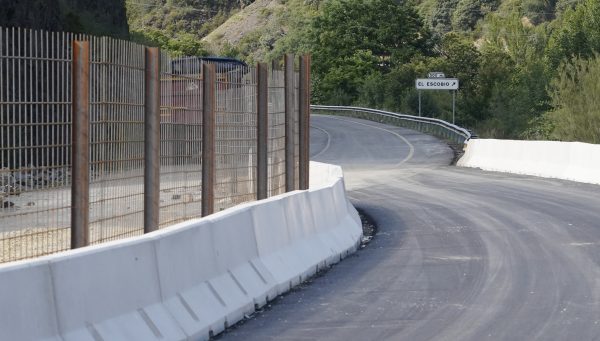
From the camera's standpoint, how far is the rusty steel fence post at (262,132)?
51.6 feet

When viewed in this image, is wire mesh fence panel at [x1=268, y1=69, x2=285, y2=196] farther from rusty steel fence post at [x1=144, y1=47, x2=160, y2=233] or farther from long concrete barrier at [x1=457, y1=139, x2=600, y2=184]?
long concrete barrier at [x1=457, y1=139, x2=600, y2=184]

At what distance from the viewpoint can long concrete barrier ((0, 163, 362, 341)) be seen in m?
7.40

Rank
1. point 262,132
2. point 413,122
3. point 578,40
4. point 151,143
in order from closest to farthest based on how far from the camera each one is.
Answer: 1. point 151,143
2. point 262,132
3. point 413,122
4. point 578,40

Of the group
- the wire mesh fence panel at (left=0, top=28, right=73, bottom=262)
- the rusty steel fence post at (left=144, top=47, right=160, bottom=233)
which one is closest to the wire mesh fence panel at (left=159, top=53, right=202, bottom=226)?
the rusty steel fence post at (left=144, top=47, right=160, bottom=233)

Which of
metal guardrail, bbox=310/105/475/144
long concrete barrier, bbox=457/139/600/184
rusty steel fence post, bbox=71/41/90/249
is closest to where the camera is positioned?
rusty steel fence post, bbox=71/41/90/249

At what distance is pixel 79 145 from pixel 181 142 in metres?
3.65

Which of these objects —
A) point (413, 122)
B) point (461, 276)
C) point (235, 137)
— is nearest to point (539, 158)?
point (235, 137)

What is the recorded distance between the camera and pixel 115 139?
1162cm

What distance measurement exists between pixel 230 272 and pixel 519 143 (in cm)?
2510

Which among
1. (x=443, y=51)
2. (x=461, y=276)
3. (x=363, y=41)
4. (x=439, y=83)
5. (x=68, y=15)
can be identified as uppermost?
(x=363, y=41)

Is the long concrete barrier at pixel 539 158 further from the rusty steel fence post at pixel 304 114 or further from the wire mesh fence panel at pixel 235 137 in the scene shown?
the wire mesh fence panel at pixel 235 137

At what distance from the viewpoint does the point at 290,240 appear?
1318 centimetres

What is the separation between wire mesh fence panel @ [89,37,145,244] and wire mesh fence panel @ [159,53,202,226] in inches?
53.9

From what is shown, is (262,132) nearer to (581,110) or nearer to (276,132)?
(276,132)
